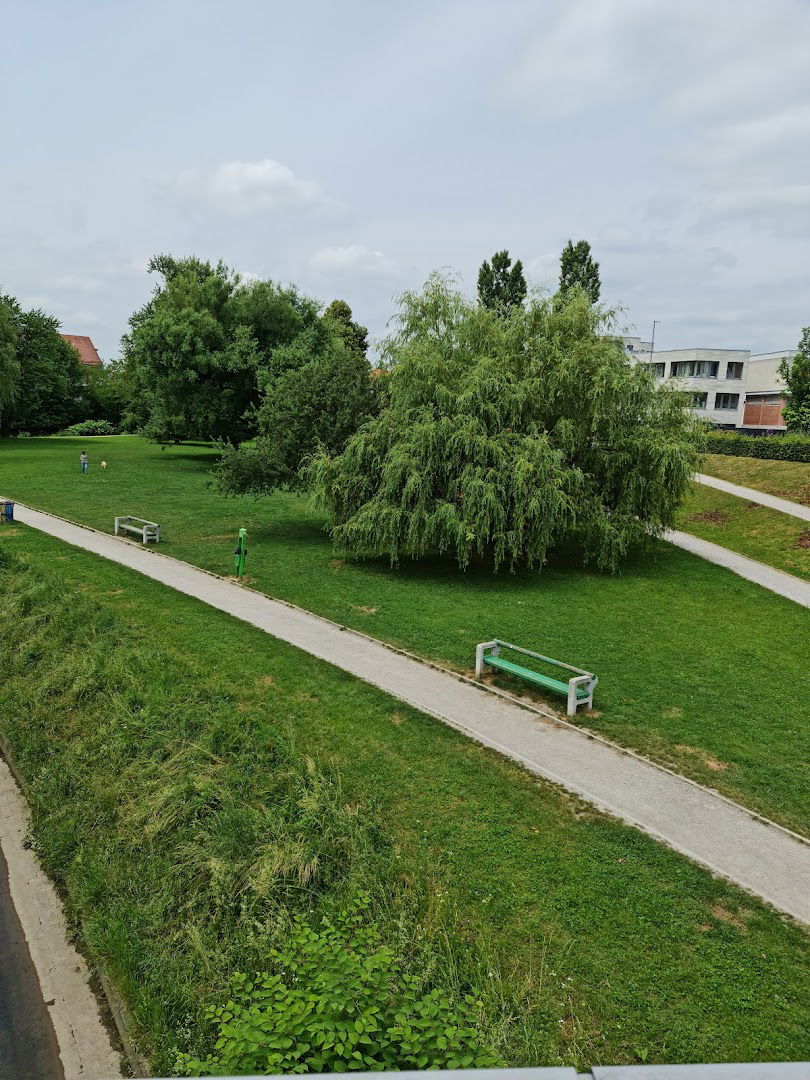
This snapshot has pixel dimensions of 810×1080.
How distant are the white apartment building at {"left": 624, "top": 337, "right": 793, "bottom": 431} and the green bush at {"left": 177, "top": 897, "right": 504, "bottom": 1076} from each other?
62.4m

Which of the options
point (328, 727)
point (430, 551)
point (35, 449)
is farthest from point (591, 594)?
point (35, 449)

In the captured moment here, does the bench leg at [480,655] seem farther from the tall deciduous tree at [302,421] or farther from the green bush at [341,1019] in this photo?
the tall deciduous tree at [302,421]

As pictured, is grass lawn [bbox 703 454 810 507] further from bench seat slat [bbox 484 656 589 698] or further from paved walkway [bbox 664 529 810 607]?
bench seat slat [bbox 484 656 589 698]

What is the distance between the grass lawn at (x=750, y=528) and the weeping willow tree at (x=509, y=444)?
2592 mm

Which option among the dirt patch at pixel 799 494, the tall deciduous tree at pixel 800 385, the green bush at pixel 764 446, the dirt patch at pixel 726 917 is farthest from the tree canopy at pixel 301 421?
the tall deciduous tree at pixel 800 385

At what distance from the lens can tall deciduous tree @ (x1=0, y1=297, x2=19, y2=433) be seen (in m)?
42.7

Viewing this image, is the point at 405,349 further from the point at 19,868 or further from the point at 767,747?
the point at 19,868

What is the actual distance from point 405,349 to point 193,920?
48.1 feet

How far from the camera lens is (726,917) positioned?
657cm

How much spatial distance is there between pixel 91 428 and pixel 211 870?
5708 centimetres

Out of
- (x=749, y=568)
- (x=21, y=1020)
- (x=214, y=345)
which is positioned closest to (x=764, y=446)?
(x=749, y=568)

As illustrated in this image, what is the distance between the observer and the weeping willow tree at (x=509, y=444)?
1702cm

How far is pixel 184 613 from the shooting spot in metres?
14.3

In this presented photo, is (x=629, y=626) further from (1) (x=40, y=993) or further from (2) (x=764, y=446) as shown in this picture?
(2) (x=764, y=446)
